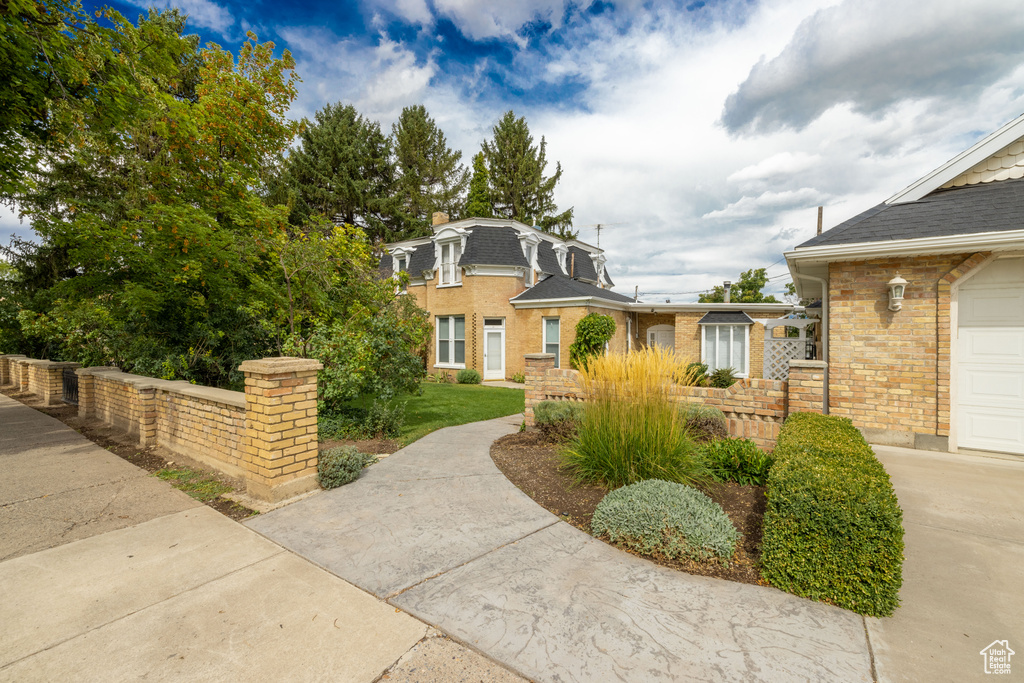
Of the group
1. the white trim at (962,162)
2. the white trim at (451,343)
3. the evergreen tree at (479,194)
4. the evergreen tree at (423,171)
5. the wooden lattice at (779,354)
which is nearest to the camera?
the white trim at (962,162)

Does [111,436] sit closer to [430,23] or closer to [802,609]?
[802,609]

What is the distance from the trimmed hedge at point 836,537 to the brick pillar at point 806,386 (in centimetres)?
219

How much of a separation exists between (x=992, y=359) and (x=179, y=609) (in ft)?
28.3

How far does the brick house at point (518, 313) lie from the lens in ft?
50.1

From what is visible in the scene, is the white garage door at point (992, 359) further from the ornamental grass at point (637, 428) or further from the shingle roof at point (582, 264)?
the shingle roof at point (582, 264)

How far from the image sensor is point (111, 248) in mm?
6082

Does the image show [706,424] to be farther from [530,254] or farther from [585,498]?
[530,254]

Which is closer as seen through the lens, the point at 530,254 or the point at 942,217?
the point at 942,217

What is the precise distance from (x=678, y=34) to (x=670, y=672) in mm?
9848

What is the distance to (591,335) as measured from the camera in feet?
46.2

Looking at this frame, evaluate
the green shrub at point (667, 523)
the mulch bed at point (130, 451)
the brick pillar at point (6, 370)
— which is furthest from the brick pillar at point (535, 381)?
the brick pillar at point (6, 370)

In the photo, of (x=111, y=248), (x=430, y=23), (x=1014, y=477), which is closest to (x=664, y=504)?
(x=1014, y=477)

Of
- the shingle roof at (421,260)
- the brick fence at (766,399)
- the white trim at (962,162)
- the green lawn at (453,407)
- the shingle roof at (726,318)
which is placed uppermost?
the shingle roof at (421,260)

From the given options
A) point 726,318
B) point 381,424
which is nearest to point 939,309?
point 381,424
